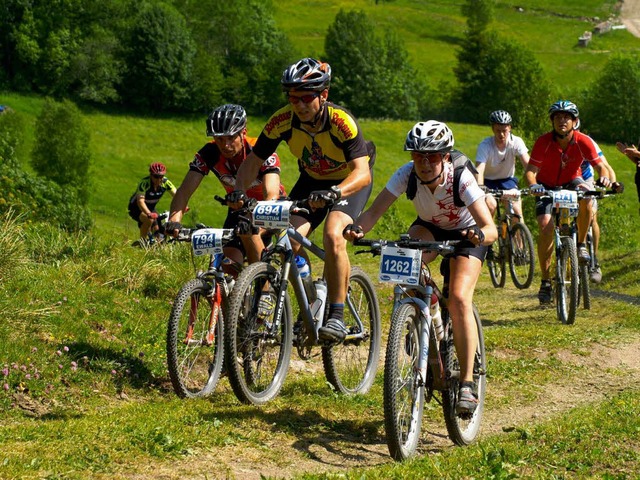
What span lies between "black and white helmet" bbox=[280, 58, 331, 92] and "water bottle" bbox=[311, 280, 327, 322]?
1.58 metres

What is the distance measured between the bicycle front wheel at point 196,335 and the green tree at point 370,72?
3687 inches

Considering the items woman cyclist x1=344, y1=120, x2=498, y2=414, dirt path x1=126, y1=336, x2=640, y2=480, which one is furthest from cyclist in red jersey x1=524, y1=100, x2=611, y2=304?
woman cyclist x1=344, y1=120, x2=498, y2=414

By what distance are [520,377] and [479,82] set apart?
103120mm

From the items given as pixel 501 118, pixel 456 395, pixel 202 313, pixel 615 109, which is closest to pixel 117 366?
pixel 202 313

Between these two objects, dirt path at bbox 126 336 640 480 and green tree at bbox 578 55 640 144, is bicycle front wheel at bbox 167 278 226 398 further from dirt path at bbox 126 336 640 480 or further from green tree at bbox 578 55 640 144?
green tree at bbox 578 55 640 144

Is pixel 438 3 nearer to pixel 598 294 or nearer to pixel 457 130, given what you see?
pixel 457 130

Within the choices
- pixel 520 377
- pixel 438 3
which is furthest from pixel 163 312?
pixel 438 3

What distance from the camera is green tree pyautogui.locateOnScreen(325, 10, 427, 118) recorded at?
10300 cm

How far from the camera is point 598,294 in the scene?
15016 millimetres

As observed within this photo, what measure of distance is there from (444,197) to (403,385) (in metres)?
1.52

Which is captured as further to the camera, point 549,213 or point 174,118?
point 174,118

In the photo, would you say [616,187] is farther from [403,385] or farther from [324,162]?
[403,385]

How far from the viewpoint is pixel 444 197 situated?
7320mm

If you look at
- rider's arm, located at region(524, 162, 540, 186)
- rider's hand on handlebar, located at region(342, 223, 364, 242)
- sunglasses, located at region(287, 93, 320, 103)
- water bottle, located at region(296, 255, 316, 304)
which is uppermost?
sunglasses, located at region(287, 93, 320, 103)
